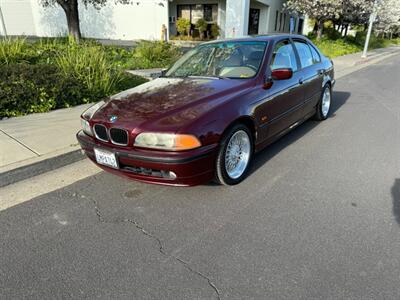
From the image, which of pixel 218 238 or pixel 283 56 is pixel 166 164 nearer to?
pixel 218 238

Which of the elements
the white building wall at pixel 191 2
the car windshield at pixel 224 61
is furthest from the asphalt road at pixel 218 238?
the white building wall at pixel 191 2

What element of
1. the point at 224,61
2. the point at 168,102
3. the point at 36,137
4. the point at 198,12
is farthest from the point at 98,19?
the point at 168,102

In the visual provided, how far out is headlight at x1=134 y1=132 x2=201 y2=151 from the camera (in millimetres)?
2811

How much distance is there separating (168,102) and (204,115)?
1.60 feet

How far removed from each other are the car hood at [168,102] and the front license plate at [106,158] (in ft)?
1.03

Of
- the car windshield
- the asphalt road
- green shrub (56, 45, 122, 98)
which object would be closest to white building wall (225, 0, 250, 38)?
Result: green shrub (56, 45, 122, 98)

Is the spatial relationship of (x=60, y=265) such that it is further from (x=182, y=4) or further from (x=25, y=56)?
(x=182, y=4)

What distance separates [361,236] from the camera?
268 cm

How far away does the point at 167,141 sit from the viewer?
9.32ft

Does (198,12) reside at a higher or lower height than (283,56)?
higher

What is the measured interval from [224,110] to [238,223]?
1099mm

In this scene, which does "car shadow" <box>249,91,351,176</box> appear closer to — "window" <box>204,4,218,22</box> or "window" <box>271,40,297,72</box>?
"window" <box>271,40,297,72</box>

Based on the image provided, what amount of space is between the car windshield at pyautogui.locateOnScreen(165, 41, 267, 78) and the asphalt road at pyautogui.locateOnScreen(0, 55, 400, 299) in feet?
4.05

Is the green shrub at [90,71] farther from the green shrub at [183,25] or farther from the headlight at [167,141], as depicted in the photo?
the green shrub at [183,25]
